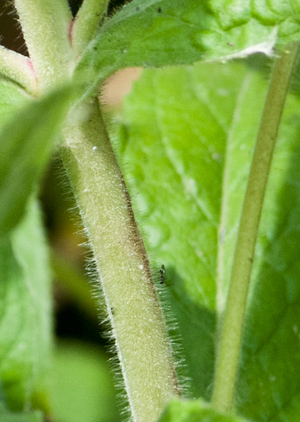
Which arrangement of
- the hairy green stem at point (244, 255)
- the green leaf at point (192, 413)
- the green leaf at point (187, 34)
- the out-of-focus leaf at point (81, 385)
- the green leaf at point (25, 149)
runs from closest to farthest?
the green leaf at point (25, 149), the green leaf at point (192, 413), the green leaf at point (187, 34), the hairy green stem at point (244, 255), the out-of-focus leaf at point (81, 385)

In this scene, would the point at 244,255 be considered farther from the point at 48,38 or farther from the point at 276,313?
the point at 48,38

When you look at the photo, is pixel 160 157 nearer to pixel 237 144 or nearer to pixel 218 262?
pixel 237 144

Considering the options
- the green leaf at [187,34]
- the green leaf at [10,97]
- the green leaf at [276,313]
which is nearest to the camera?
the green leaf at [187,34]

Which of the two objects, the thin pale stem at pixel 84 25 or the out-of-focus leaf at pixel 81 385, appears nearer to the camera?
the thin pale stem at pixel 84 25

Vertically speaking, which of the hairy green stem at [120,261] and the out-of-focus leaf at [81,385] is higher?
the hairy green stem at [120,261]

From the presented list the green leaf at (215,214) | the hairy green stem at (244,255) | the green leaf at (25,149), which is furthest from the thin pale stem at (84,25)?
the green leaf at (215,214)

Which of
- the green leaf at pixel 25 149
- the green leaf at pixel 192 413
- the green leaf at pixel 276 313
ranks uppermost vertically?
the green leaf at pixel 25 149

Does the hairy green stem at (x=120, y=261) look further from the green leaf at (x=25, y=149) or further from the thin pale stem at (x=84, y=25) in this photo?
the green leaf at (x=25, y=149)
